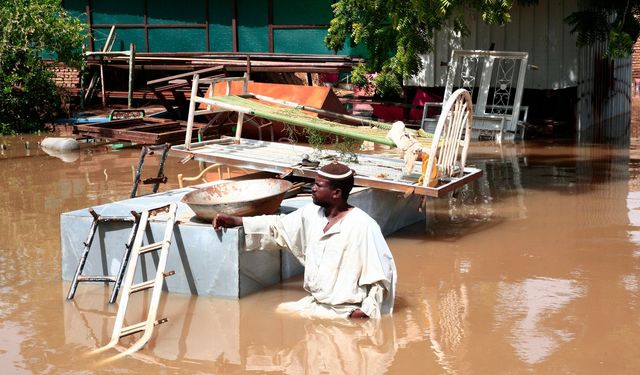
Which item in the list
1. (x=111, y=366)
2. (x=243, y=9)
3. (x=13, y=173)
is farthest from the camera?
(x=243, y=9)

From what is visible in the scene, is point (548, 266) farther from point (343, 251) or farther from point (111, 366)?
point (111, 366)

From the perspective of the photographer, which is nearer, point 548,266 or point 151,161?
point 548,266

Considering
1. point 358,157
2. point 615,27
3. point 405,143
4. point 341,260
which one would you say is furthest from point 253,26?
point 341,260

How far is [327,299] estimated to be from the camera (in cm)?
568

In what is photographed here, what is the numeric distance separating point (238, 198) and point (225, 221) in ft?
2.91

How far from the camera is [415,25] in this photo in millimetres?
11320

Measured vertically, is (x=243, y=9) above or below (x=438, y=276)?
above

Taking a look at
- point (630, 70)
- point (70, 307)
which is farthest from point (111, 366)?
point (630, 70)

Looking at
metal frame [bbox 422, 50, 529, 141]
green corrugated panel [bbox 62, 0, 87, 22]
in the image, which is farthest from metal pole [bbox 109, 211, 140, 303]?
green corrugated panel [bbox 62, 0, 87, 22]

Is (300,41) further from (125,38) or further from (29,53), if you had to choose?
(29,53)

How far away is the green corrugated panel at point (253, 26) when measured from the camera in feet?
60.4

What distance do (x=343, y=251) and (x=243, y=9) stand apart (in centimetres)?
1367

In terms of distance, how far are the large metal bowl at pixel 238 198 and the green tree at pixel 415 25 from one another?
3.61m

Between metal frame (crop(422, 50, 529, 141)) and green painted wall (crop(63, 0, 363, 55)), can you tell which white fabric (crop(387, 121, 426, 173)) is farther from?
green painted wall (crop(63, 0, 363, 55))
